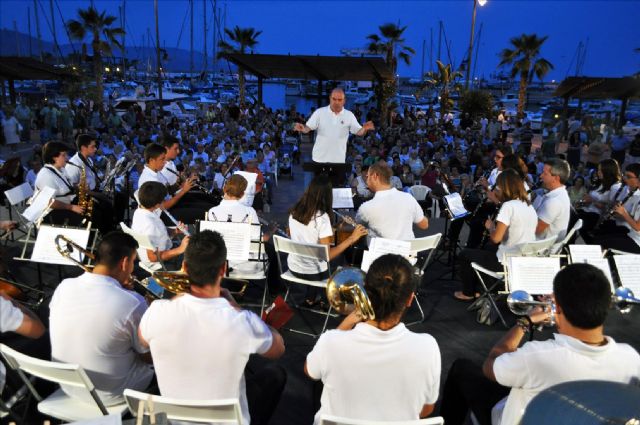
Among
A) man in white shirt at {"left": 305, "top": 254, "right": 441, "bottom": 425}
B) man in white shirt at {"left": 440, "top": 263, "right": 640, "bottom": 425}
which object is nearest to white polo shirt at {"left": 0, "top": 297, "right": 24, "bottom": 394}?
man in white shirt at {"left": 305, "top": 254, "right": 441, "bottom": 425}

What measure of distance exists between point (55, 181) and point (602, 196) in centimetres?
714

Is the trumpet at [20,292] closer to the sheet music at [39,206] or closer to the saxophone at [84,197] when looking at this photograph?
the sheet music at [39,206]

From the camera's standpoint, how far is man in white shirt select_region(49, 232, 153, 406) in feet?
9.12

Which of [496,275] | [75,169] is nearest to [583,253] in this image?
[496,275]

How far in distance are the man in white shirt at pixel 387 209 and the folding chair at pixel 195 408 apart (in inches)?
116

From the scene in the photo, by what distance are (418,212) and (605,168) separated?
3.24m

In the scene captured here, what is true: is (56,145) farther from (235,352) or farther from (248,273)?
(235,352)

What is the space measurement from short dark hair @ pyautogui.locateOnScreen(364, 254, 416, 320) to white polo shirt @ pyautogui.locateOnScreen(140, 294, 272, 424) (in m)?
0.62

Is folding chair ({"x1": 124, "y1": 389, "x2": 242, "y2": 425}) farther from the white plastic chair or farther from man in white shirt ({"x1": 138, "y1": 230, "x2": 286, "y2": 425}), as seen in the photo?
the white plastic chair

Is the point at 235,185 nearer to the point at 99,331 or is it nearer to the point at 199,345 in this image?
the point at 99,331

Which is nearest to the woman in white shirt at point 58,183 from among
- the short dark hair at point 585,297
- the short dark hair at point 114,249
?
the short dark hair at point 114,249

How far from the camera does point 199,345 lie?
2.46 m

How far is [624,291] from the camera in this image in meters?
3.60

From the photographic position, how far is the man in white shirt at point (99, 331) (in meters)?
2.78
